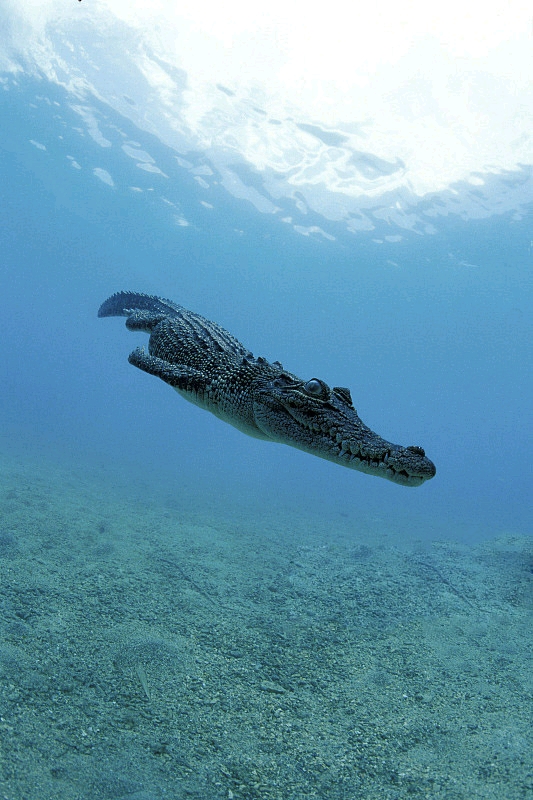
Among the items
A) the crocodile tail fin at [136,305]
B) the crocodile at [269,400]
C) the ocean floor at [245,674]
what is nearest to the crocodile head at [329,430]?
the crocodile at [269,400]

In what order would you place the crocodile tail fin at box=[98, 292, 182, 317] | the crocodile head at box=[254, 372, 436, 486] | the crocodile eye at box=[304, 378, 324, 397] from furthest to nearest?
the crocodile tail fin at box=[98, 292, 182, 317] < the crocodile eye at box=[304, 378, 324, 397] < the crocodile head at box=[254, 372, 436, 486]

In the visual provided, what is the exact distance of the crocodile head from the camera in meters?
2.81

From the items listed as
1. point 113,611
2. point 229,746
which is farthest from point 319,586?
point 229,746

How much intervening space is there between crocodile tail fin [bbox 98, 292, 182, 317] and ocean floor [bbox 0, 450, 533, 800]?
3640 mm

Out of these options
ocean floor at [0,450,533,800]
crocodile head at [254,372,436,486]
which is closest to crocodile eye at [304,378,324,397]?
crocodile head at [254,372,436,486]

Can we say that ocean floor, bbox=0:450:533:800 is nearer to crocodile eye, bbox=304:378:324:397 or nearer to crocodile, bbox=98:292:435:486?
crocodile, bbox=98:292:435:486

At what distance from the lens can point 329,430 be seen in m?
3.34

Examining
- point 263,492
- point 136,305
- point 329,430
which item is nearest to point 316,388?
point 329,430

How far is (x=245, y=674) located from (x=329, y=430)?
7.96ft

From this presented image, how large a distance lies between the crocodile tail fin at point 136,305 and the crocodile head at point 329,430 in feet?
10.8

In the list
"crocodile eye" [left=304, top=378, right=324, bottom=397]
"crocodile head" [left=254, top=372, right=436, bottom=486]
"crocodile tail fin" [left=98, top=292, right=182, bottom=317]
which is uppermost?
"crocodile tail fin" [left=98, top=292, right=182, bottom=317]

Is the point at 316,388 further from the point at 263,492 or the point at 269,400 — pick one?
the point at 263,492

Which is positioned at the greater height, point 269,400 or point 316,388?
point 316,388

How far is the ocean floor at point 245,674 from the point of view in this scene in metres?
2.86
